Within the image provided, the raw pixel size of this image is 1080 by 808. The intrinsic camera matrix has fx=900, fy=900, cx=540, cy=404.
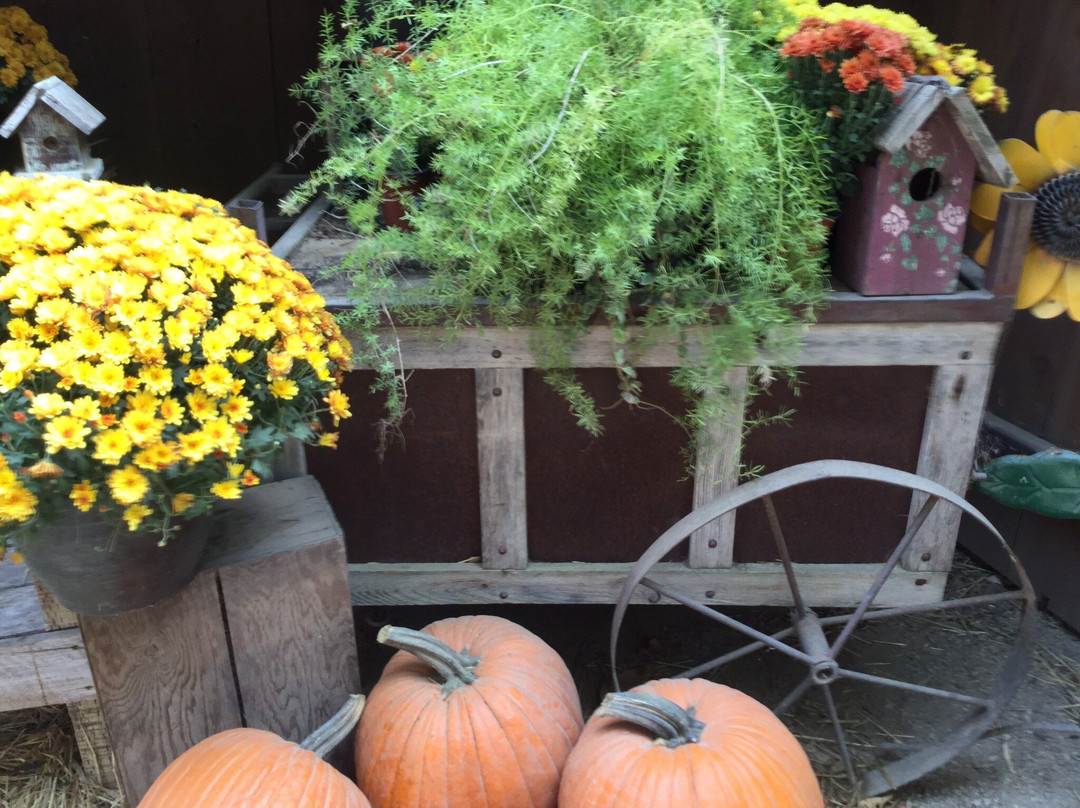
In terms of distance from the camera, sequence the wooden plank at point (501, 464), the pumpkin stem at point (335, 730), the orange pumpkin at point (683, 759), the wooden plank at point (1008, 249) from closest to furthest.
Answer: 1. the orange pumpkin at point (683, 759)
2. the pumpkin stem at point (335, 730)
3. the wooden plank at point (1008, 249)
4. the wooden plank at point (501, 464)

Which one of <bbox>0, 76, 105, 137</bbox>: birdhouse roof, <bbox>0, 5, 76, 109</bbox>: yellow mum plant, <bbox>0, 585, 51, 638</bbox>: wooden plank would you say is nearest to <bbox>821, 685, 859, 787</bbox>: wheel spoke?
<bbox>0, 585, 51, 638</bbox>: wooden plank

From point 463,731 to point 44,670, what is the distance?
731 mm

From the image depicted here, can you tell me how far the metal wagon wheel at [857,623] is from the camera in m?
1.60

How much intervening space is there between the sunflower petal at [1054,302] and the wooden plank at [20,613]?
6.62ft

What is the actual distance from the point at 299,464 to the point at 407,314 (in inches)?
16.6

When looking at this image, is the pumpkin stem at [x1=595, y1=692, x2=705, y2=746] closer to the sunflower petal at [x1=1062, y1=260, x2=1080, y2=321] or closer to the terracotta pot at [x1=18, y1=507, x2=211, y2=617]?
the terracotta pot at [x1=18, y1=507, x2=211, y2=617]

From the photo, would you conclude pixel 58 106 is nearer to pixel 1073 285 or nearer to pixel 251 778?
pixel 251 778

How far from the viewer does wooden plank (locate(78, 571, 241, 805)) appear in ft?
4.99

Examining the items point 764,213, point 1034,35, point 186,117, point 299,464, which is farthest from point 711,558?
point 186,117

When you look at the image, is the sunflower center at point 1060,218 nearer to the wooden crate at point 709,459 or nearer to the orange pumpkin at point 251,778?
the wooden crate at point 709,459

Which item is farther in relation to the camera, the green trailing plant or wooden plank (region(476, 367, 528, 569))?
wooden plank (region(476, 367, 528, 569))

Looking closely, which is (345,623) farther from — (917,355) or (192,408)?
(917,355)

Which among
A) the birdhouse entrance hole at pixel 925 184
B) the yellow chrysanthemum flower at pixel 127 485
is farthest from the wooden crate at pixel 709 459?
the yellow chrysanthemum flower at pixel 127 485

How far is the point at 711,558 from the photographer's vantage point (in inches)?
73.9
